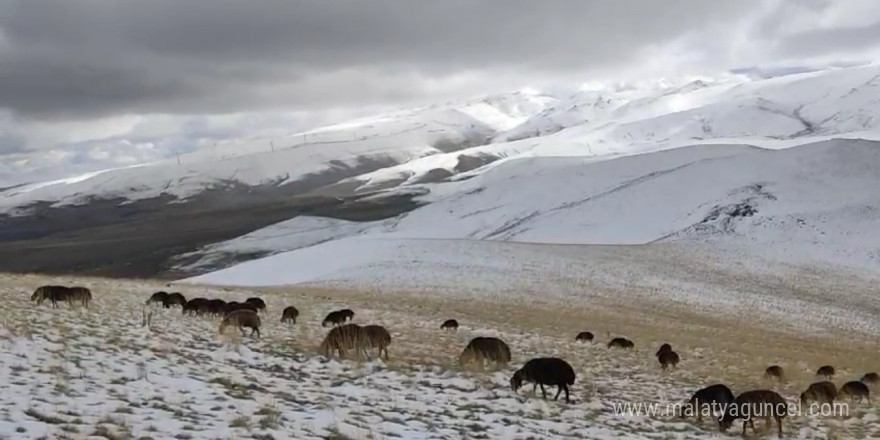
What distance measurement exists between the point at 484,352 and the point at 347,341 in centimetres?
329

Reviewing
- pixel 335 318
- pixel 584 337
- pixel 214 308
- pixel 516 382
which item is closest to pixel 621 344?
pixel 584 337

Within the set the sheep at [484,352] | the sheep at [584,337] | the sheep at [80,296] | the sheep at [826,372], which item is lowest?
the sheep at [826,372]

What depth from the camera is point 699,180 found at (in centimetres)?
10100

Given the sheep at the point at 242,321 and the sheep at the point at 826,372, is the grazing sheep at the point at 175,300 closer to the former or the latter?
the sheep at the point at 242,321

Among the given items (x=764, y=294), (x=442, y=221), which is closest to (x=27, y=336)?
(x=764, y=294)

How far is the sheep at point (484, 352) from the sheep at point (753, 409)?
5.46 meters

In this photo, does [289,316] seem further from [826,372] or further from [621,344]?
[826,372]

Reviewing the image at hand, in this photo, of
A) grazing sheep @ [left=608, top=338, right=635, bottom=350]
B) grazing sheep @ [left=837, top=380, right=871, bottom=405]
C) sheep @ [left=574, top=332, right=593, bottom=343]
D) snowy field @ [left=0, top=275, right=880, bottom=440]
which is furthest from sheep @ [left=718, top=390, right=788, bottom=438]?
sheep @ [left=574, top=332, right=593, bottom=343]

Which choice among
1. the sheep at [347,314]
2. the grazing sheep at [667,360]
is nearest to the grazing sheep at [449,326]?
the sheep at [347,314]

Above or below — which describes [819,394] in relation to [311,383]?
below

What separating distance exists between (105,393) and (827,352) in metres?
29.2

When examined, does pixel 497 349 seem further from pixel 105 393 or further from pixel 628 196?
pixel 628 196

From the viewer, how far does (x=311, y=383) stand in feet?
43.9

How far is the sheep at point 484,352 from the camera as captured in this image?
57.1 feet
